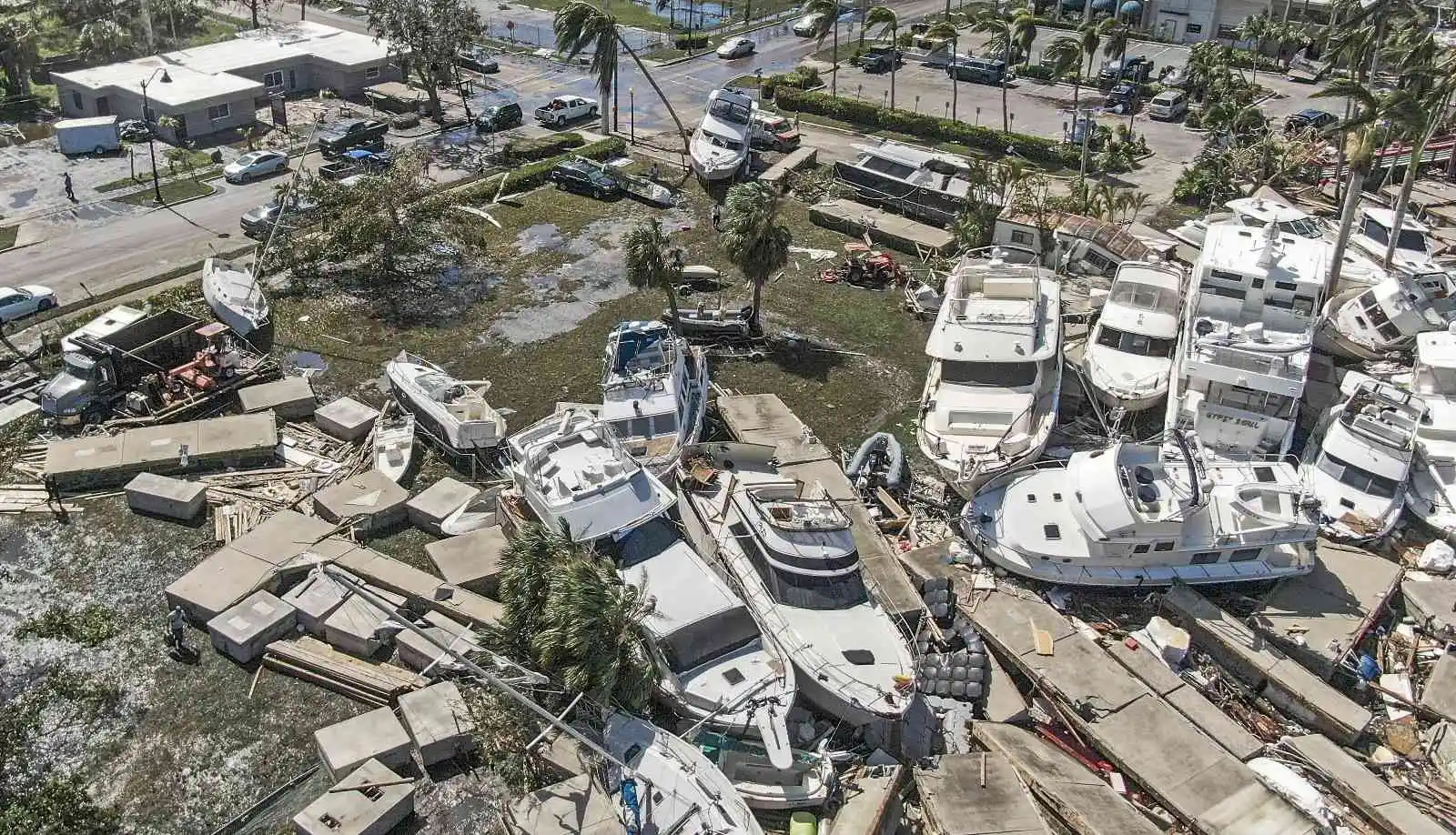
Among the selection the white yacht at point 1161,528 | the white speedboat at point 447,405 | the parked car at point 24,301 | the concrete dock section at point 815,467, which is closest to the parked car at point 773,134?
the concrete dock section at point 815,467

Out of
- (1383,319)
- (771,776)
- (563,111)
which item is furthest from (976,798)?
(563,111)

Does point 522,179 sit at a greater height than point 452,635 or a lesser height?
greater

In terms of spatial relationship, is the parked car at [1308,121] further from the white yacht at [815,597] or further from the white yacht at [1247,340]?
the white yacht at [815,597]

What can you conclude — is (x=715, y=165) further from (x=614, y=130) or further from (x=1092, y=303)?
(x=1092, y=303)

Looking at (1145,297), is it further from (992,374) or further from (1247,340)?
(992,374)

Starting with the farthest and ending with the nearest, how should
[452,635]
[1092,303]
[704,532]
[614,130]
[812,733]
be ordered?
[614,130] → [1092,303] → [704,532] → [452,635] → [812,733]

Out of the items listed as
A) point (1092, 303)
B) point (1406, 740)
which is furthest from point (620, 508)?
point (1092, 303)

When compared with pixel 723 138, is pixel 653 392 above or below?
below
